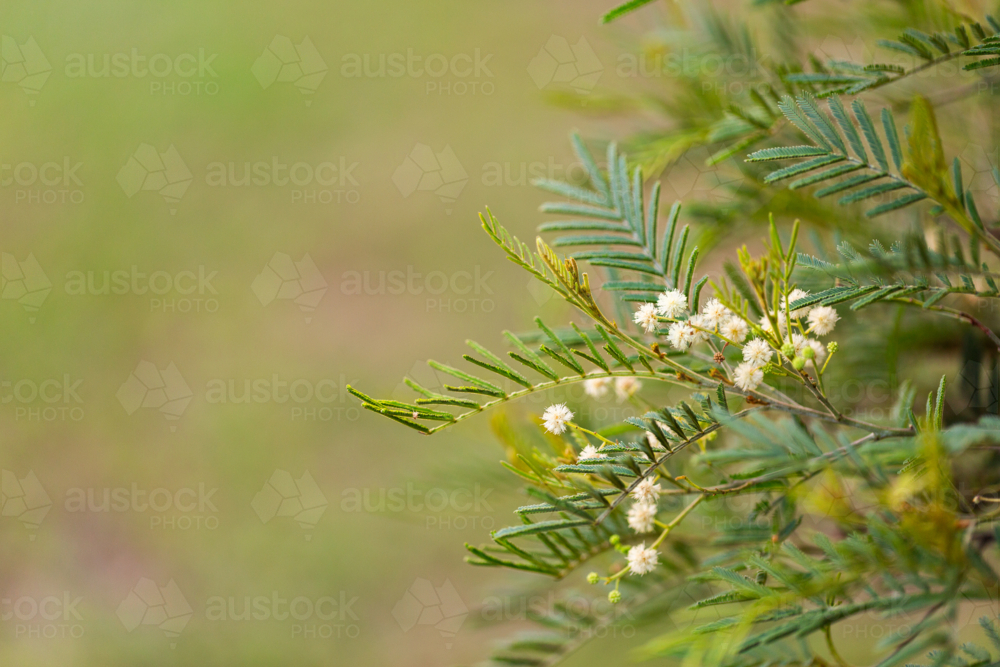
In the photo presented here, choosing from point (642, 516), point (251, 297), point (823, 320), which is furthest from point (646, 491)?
point (251, 297)

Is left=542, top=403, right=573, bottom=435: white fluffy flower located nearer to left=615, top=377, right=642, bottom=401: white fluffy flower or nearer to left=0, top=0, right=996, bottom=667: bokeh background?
left=615, top=377, right=642, bottom=401: white fluffy flower

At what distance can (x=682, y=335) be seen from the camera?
1.05 feet

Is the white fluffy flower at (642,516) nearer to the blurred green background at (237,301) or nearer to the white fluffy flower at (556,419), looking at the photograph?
the white fluffy flower at (556,419)

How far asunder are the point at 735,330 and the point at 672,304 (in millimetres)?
31

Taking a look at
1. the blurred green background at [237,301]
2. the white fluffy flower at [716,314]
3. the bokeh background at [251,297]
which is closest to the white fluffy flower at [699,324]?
the white fluffy flower at [716,314]

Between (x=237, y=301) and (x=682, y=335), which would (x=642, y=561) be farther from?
(x=237, y=301)

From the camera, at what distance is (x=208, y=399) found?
161 cm

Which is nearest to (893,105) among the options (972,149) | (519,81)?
(972,149)

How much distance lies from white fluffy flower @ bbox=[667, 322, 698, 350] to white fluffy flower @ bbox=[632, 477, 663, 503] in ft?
0.21

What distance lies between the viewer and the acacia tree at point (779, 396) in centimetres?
27

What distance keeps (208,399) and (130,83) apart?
0.94 m

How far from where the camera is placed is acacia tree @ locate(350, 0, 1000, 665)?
27 centimetres

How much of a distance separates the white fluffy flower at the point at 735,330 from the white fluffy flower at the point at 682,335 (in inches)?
0.5

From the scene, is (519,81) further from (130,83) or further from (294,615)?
(294,615)
